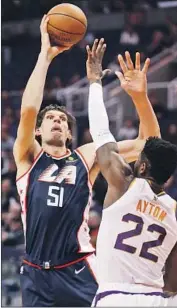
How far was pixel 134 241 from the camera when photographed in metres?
4.20

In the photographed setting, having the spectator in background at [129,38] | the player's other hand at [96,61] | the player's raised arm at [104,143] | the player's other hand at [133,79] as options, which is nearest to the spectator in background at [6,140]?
the spectator in background at [129,38]

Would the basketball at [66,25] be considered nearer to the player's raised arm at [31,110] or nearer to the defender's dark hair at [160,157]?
the player's raised arm at [31,110]

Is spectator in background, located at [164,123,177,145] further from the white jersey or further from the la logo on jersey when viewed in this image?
the white jersey

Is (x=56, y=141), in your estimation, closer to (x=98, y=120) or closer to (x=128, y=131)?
(x=98, y=120)

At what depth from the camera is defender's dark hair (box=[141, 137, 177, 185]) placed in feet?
14.0

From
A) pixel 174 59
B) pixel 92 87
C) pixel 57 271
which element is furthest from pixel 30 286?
pixel 174 59

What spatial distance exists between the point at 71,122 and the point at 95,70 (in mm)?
698

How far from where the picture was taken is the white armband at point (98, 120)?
14.3 feet

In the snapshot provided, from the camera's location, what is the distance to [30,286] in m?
4.93

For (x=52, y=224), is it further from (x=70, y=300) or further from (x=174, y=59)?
(x=174, y=59)

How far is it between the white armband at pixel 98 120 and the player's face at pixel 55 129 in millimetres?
637

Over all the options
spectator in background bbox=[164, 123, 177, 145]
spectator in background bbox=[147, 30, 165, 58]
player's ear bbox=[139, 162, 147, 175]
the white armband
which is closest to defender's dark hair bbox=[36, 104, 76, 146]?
the white armband

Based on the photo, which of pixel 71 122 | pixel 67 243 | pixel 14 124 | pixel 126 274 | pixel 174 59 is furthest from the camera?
pixel 174 59

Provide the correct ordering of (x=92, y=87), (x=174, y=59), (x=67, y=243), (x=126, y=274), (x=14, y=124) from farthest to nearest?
(x=174, y=59) → (x=14, y=124) → (x=67, y=243) → (x=92, y=87) → (x=126, y=274)
